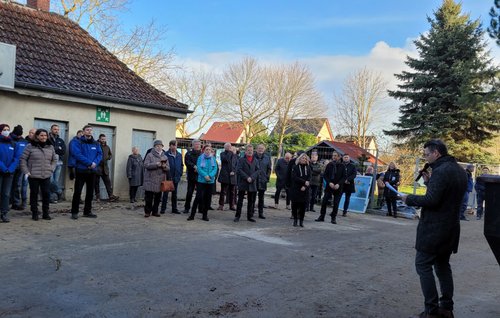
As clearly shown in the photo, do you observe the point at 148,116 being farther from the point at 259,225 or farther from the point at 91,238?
the point at 91,238

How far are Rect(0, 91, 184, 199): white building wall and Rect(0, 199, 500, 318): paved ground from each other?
3.10m

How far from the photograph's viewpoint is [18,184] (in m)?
10.7

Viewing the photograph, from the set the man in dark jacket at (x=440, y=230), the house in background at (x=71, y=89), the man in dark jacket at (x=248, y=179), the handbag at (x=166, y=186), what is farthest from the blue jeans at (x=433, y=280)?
the house in background at (x=71, y=89)

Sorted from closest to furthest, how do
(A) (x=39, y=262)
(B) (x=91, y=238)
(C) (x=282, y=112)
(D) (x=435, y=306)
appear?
(D) (x=435, y=306)
(A) (x=39, y=262)
(B) (x=91, y=238)
(C) (x=282, y=112)

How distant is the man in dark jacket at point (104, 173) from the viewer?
12.5 metres

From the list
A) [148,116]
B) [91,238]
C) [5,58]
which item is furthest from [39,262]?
[148,116]

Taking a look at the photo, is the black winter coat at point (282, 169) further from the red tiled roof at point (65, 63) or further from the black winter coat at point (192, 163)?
the black winter coat at point (192, 163)

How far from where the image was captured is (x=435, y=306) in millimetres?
4754

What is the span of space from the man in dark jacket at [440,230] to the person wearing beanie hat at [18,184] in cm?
861

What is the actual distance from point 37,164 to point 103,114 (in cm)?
444

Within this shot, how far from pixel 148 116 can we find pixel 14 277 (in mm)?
9436

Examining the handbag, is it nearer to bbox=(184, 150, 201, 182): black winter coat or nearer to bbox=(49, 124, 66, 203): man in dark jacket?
bbox=(184, 150, 201, 182): black winter coat

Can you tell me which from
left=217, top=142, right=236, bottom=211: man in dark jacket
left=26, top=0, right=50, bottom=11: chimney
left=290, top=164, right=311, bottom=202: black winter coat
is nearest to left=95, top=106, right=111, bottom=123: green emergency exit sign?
left=217, top=142, right=236, bottom=211: man in dark jacket

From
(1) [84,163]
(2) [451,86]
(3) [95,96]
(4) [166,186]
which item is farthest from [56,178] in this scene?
(2) [451,86]
